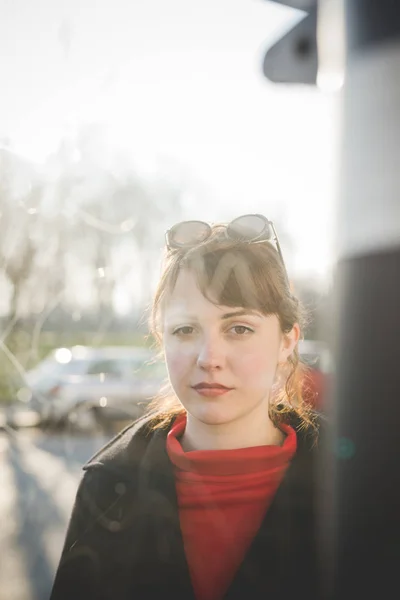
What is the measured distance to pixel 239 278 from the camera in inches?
49.3

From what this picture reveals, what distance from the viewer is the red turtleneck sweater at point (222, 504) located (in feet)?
4.00

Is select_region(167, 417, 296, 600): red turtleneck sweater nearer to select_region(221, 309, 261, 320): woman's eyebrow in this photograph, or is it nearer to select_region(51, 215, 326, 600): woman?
select_region(51, 215, 326, 600): woman

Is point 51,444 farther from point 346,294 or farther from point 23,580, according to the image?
point 346,294

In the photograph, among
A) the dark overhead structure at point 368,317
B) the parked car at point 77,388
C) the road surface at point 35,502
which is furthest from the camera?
the parked car at point 77,388

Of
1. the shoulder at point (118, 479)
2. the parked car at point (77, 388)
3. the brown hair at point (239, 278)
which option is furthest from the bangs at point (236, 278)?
the parked car at point (77, 388)

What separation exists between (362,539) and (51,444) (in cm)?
458

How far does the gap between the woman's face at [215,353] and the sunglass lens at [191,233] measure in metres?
0.07

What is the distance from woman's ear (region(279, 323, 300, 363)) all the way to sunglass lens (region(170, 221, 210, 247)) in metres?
0.29

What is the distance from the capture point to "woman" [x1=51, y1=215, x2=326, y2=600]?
3.97 ft

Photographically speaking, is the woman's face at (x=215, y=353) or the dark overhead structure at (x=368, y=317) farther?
the woman's face at (x=215, y=353)

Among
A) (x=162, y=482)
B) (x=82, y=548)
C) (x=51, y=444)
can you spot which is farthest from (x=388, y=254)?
(x=51, y=444)

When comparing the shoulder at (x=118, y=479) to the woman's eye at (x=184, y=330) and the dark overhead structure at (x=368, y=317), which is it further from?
the dark overhead structure at (x=368, y=317)

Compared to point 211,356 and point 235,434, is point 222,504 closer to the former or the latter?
point 235,434

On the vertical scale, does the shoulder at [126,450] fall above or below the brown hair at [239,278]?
below
